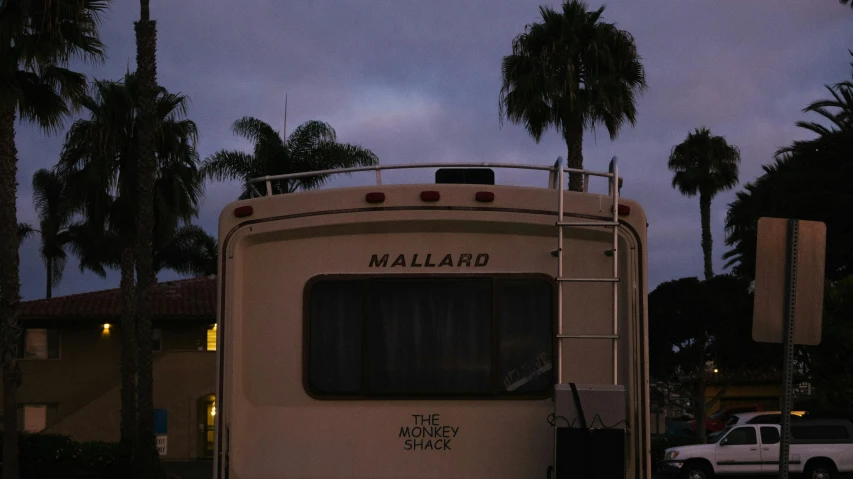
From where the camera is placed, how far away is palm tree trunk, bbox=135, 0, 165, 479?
2527 cm

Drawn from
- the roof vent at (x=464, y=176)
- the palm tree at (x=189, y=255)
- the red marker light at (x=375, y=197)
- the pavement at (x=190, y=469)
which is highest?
the palm tree at (x=189, y=255)

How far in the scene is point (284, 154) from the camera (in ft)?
117

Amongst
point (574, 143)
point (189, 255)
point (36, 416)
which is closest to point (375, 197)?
point (574, 143)

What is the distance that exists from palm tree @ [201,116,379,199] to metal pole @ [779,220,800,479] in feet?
93.9

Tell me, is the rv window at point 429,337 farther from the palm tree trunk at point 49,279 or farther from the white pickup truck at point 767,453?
the palm tree trunk at point 49,279

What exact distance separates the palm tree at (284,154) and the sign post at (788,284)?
28573 mm

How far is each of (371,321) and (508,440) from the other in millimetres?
1107

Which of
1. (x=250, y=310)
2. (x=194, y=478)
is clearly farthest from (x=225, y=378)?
(x=194, y=478)

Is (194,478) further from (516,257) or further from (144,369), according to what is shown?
(516,257)

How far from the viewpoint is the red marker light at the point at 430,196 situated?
684 centimetres

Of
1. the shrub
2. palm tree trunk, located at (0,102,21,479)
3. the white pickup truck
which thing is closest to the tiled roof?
the shrub

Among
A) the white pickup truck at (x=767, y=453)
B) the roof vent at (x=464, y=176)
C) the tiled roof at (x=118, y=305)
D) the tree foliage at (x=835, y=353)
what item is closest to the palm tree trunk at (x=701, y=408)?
the tree foliage at (x=835, y=353)

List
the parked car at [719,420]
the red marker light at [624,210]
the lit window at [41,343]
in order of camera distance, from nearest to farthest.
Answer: the red marker light at [624,210]
the lit window at [41,343]
the parked car at [719,420]

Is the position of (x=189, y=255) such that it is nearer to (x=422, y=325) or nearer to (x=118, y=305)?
(x=118, y=305)
